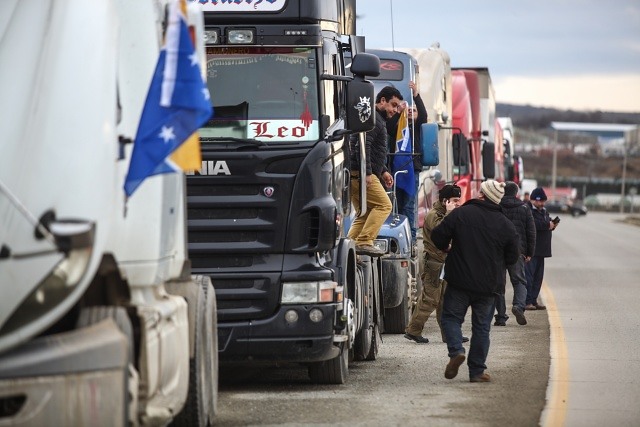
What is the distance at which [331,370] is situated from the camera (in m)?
12.7

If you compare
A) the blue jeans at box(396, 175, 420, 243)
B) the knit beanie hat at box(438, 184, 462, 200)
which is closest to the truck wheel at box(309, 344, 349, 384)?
the knit beanie hat at box(438, 184, 462, 200)

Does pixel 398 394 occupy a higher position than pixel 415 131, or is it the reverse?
pixel 415 131

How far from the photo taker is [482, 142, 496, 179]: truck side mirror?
2731 cm

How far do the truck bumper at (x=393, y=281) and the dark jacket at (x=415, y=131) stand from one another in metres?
2.09

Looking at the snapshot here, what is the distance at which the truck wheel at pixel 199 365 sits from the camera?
953cm

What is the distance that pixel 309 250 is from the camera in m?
11.9

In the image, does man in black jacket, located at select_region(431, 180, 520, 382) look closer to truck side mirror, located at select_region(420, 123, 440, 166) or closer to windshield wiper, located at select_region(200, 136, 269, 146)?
windshield wiper, located at select_region(200, 136, 269, 146)

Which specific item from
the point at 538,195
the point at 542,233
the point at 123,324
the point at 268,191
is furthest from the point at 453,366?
the point at 538,195

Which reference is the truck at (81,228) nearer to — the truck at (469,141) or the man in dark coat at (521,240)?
the man in dark coat at (521,240)

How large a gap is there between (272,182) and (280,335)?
1.28 m

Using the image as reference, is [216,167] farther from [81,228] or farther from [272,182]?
[81,228]

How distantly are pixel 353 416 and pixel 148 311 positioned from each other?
11.0 feet

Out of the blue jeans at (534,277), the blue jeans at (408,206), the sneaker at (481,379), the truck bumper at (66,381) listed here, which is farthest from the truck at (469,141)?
the truck bumper at (66,381)

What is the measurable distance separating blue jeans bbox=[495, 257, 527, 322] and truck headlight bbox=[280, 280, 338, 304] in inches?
304
